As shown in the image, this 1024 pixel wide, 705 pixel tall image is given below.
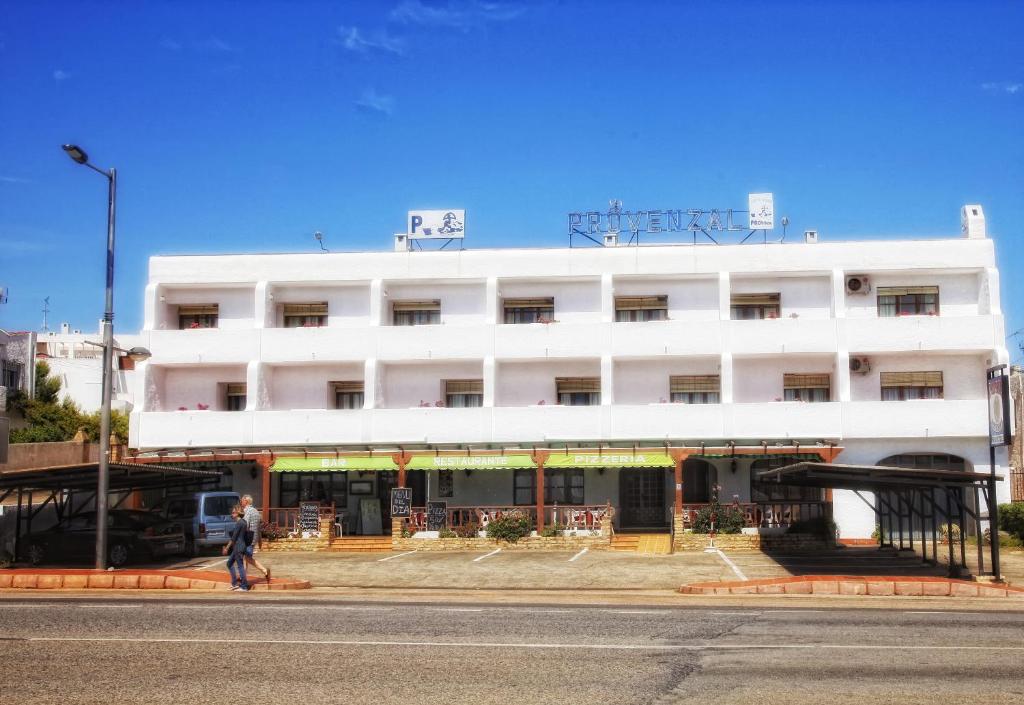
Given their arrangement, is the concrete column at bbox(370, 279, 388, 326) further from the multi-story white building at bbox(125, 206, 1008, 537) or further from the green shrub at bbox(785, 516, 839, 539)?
Result: the green shrub at bbox(785, 516, 839, 539)

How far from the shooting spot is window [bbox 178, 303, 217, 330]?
40.9m

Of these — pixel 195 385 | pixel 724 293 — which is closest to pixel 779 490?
pixel 724 293

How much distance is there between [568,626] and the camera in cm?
1533

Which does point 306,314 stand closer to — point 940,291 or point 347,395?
point 347,395

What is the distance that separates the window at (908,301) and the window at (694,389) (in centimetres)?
604

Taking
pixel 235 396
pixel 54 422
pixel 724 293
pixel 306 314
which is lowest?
pixel 54 422

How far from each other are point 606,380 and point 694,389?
3214 mm

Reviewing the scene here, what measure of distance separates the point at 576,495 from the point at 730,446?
6494 mm

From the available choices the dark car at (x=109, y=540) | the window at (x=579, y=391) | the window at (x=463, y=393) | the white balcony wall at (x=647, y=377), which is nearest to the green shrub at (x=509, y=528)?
the window at (x=579, y=391)

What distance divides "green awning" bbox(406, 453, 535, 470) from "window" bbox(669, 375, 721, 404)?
22.6 feet

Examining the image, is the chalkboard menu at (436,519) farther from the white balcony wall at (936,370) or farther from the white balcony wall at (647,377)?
the white balcony wall at (936,370)

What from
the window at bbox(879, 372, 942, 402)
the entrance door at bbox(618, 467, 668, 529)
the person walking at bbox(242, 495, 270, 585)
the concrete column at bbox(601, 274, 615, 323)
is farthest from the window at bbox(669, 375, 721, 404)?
the person walking at bbox(242, 495, 270, 585)

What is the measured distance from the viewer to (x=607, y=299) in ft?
125

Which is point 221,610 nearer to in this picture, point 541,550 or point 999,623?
point 999,623
